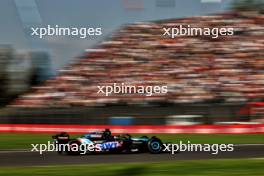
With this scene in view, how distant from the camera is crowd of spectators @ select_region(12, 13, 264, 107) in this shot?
841 centimetres

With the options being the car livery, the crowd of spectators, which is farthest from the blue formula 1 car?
the crowd of spectators

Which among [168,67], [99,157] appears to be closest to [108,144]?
→ [99,157]

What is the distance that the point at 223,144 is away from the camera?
8.25 m

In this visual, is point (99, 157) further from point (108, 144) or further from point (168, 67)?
point (168, 67)

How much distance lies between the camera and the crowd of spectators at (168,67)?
841 cm

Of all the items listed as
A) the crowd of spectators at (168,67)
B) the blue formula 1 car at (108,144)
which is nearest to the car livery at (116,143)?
the blue formula 1 car at (108,144)

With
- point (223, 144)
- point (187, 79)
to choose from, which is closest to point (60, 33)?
point (223, 144)

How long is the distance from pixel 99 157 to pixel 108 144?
0.91 feet

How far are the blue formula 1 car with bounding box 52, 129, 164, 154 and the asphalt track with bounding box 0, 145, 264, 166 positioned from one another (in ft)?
0.31

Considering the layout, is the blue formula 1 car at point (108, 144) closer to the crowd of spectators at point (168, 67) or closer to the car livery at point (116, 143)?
the car livery at point (116, 143)

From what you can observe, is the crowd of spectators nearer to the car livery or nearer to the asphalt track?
the car livery

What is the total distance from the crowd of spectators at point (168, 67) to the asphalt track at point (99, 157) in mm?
883

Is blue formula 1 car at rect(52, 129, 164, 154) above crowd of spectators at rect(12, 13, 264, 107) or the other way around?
the other way around

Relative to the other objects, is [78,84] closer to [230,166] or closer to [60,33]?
[60,33]
